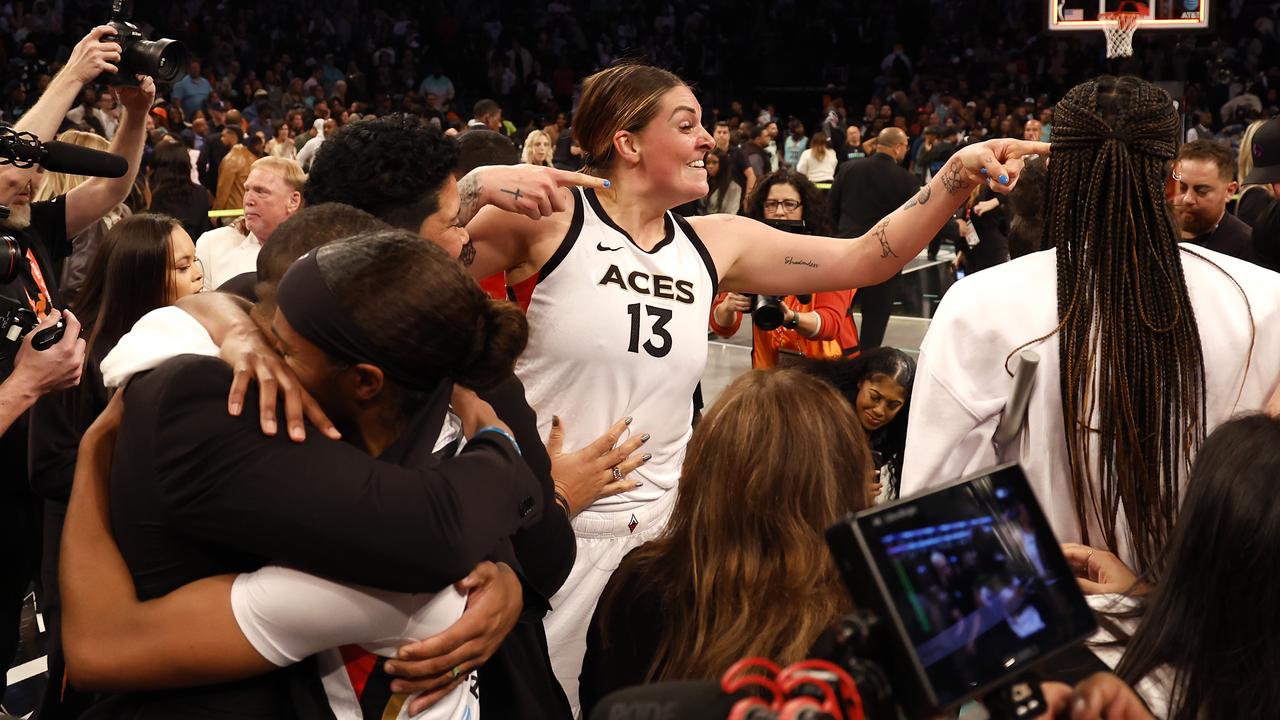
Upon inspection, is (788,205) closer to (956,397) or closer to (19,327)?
(956,397)

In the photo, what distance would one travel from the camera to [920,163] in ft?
49.5

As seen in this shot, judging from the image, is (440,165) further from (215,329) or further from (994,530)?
(994,530)

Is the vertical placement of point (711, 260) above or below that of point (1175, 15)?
below

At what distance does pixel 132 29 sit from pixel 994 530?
2.97 m

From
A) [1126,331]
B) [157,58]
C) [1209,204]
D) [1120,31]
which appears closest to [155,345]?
[1126,331]

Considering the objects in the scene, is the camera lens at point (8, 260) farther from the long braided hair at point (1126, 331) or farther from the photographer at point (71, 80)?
the long braided hair at point (1126, 331)

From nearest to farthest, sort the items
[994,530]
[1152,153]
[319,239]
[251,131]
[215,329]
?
1. [994,530]
2. [215,329]
3. [319,239]
4. [1152,153]
5. [251,131]

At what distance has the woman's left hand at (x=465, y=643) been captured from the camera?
1.46 meters

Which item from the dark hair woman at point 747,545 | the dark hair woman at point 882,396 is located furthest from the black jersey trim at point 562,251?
the dark hair woman at point 882,396

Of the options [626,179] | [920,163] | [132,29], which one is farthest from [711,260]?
[920,163]

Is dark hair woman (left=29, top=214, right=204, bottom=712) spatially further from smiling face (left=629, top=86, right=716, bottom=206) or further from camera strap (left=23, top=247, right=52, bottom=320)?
smiling face (left=629, top=86, right=716, bottom=206)

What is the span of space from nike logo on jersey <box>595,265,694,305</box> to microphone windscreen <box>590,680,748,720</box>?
1705mm

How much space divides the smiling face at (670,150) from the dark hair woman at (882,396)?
4.79ft

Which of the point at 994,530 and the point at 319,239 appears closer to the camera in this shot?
the point at 994,530
